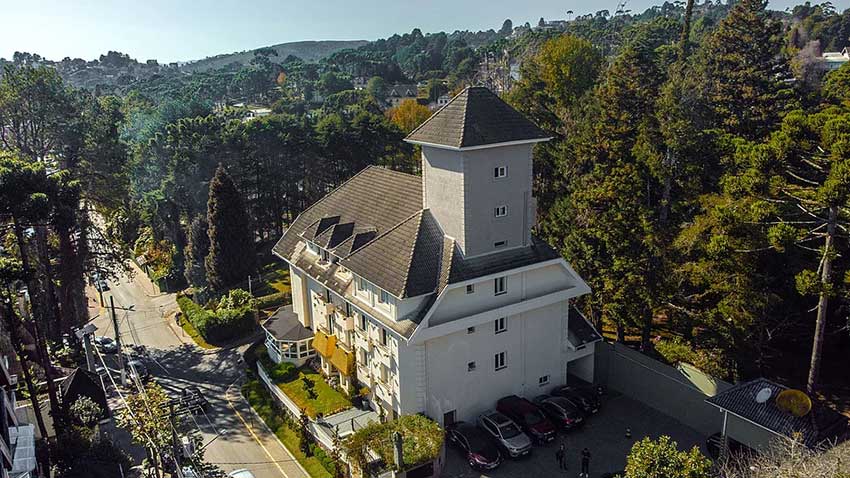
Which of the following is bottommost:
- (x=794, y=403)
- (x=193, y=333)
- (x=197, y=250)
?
(x=193, y=333)

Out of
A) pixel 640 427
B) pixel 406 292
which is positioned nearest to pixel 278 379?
pixel 406 292

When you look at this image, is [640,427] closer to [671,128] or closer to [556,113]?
[671,128]

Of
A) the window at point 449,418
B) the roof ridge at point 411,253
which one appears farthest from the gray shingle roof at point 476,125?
the window at point 449,418

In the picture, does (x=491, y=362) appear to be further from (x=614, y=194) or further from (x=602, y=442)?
(x=614, y=194)

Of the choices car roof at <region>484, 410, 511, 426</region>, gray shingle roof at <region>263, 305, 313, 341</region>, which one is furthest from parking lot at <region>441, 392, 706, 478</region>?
gray shingle roof at <region>263, 305, 313, 341</region>

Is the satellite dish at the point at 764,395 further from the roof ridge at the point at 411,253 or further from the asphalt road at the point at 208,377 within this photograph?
the asphalt road at the point at 208,377

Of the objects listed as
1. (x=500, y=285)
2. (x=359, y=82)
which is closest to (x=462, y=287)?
(x=500, y=285)
